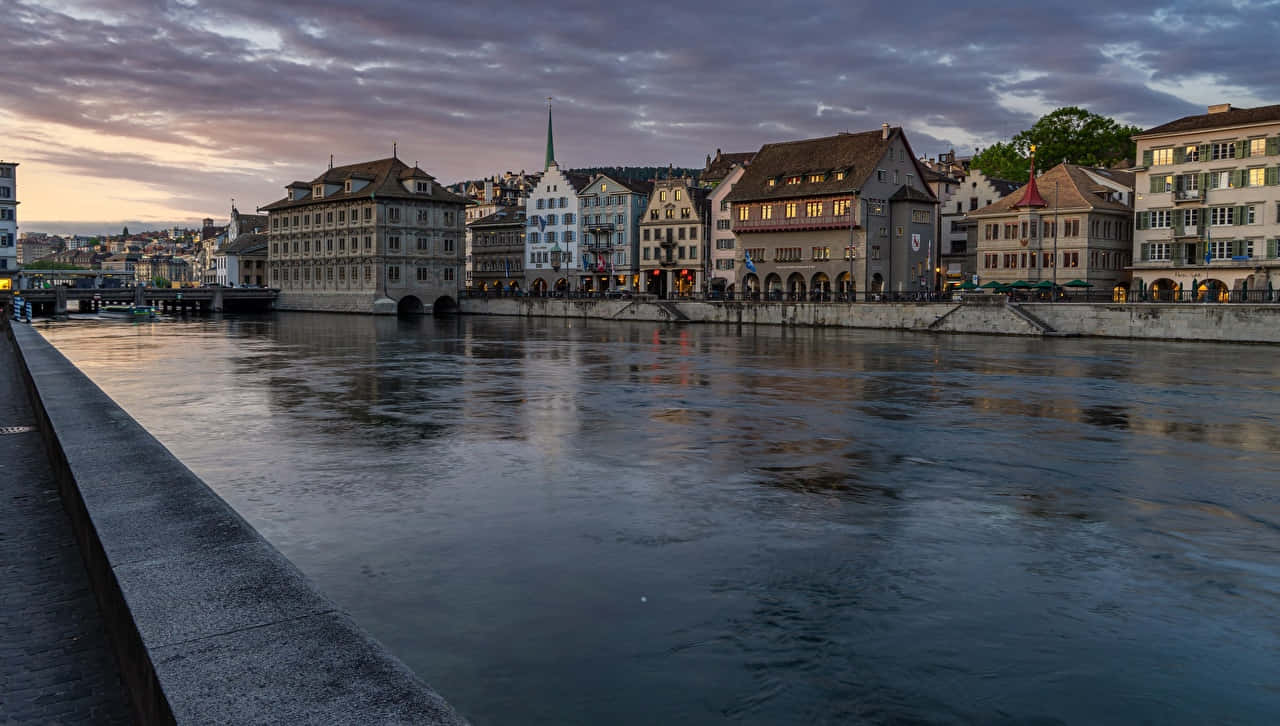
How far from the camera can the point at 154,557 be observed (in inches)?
244

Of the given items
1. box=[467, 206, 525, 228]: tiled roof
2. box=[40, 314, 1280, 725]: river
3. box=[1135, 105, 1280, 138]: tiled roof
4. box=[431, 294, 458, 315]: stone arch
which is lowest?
box=[40, 314, 1280, 725]: river

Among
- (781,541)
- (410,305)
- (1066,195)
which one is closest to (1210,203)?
(1066,195)

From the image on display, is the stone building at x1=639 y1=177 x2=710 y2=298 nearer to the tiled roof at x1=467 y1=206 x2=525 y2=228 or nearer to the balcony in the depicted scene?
the balcony

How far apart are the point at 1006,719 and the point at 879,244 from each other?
78.8m

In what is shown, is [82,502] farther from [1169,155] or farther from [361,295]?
[361,295]

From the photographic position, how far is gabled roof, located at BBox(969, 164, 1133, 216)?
253 feet

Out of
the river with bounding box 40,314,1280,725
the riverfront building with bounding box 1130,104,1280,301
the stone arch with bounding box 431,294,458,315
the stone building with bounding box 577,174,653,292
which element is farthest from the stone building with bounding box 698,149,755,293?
the river with bounding box 40,314,1280,725

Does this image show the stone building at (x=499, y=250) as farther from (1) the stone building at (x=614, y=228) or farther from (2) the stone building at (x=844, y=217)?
(2) the stone building at (x=844, y=217)

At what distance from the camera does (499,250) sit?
413 ft

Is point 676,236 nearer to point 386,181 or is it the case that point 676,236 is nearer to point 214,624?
point 386,181

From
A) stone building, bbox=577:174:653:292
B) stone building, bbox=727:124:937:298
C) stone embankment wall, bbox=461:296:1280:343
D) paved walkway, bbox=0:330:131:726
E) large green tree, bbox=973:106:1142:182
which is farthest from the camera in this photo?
stone building, bbox=577:174:653:292

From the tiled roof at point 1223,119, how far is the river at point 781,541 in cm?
4797

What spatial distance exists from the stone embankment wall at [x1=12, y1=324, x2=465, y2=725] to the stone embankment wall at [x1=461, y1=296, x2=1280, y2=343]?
55.7m

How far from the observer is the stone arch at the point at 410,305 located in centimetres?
10612
